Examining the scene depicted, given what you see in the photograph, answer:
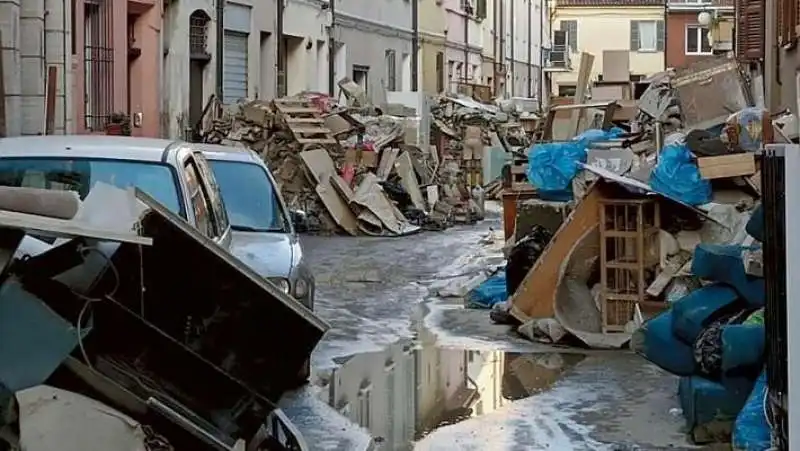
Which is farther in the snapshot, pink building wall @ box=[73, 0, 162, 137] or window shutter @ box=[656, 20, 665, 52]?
window shutter @ box=[656, 20, 665, 52]

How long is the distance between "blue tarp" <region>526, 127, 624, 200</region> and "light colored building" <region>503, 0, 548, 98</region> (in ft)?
127

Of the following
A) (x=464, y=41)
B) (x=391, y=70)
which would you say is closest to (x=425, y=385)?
(x=391, y=70)

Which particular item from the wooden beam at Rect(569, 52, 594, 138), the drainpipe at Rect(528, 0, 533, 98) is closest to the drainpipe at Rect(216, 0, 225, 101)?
the wooden beam at Rect(569, 52, 594, 138)

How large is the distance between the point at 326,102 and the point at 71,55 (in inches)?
309

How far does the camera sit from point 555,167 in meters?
13.6

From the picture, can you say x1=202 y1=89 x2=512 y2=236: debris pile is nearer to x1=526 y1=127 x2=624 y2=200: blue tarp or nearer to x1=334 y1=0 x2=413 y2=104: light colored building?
x1=334 y1=0 x2=413 y2=104: light colored building

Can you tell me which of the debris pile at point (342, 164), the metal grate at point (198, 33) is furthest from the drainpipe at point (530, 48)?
the metal grate at point (198, 33)

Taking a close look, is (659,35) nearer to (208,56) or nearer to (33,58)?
(208,56)

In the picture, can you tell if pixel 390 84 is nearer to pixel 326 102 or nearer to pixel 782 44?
pixel 326 102

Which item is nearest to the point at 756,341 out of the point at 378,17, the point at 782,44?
the point at 782,44

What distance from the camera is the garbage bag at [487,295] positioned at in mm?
14281

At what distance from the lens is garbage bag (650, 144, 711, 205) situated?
447 inches

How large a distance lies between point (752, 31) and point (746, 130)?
349 inches

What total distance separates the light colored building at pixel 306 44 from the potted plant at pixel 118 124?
963 centimetres
